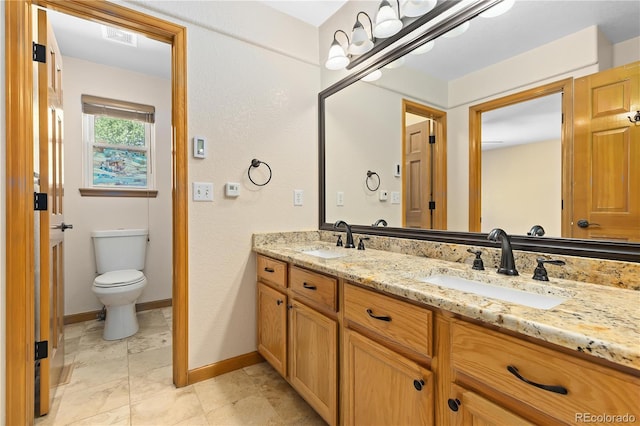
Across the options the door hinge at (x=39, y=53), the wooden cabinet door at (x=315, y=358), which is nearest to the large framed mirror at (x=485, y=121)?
the wooden cabinet door at (x=315, y=358)

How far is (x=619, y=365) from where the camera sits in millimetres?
562

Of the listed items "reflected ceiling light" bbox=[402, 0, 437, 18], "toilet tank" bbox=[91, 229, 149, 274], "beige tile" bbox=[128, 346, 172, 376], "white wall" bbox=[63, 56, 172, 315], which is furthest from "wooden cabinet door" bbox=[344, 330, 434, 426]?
"white wall" bbox=[63, 56, 172, 315]

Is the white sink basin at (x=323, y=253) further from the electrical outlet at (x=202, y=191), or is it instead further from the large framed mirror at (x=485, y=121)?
the electrical outlet at (x=202, y=191)

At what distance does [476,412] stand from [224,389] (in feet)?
4.83

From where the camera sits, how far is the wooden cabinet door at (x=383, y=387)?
0.91 m

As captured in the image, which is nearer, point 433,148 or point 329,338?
point 329,338

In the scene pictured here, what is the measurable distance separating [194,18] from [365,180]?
1.46 m

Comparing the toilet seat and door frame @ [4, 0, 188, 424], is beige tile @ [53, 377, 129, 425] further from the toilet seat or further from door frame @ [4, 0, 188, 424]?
the toilet seat

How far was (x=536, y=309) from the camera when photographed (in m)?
0.72

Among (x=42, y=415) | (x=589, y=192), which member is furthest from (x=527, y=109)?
(x=42, y=415)

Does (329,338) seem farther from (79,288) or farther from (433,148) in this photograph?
(79,288)

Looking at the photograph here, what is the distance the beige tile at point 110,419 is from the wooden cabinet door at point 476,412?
5.02 ft

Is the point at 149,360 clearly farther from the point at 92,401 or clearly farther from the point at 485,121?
the point at 485,121

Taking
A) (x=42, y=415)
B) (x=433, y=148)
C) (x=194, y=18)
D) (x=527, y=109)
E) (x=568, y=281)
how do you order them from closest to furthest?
(x=568, y=281) < (x=527, y=109) < (x=42, y=415) < (x=433, y=148) < (x=194, y=18)
